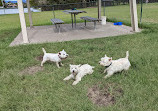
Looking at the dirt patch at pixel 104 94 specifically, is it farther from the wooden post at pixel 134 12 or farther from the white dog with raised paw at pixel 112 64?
the wooden post at pixel 134 12

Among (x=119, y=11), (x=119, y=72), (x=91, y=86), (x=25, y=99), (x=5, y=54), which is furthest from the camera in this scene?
(x=119, y=11)

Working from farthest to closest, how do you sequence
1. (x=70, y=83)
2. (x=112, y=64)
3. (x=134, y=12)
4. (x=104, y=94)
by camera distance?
1. (x=134, y=12)
2. (x=112, y=64)
3. (x=70, y=83)
4. (x=104, y=94)

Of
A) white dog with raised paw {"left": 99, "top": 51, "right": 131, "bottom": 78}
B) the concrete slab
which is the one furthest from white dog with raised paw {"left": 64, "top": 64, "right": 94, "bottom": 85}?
the concrete slab

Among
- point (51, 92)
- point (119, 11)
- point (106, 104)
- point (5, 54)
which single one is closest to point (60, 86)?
point (51, 92)

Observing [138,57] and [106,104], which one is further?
[138,57]

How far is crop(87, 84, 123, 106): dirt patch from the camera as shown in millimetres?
2517

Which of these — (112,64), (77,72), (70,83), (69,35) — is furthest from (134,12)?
(70,83)

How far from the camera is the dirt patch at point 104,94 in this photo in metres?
2.52

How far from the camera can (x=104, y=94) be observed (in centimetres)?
270

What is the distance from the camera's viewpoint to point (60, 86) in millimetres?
2990

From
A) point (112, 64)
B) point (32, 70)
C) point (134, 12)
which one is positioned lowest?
point (32, 70)

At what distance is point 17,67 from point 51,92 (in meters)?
1.73

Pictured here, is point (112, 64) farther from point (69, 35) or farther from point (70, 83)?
point (69, 35)

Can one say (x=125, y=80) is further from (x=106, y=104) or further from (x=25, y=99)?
(x=25, y=99)
